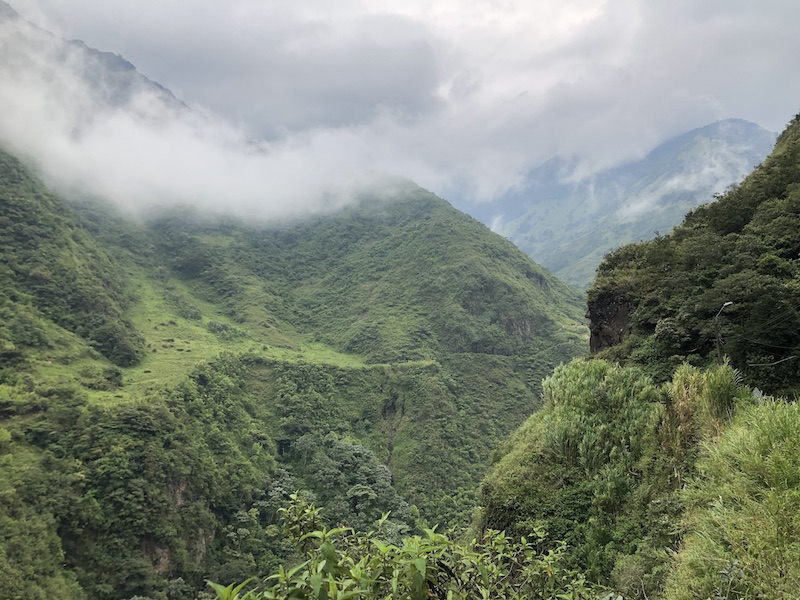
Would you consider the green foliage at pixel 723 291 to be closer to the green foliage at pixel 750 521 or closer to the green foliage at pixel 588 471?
the green foliage at pixel 588 471

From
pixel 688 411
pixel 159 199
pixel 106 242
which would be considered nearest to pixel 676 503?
pixel 688 411

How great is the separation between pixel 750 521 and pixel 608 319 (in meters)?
19.5

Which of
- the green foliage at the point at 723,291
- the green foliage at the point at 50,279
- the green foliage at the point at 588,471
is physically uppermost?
the green foliage at the point at 50,279

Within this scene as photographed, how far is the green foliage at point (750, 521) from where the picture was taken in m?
3.74

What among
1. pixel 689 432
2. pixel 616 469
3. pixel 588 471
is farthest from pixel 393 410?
pixel 689 432

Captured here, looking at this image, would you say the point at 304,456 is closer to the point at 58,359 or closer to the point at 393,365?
the point at 393,365

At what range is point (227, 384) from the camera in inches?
2330

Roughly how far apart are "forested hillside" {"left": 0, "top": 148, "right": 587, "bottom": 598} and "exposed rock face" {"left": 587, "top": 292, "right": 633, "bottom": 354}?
53.7ft

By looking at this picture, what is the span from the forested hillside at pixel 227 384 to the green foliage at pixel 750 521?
253 centimetres

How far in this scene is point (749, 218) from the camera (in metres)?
19.1

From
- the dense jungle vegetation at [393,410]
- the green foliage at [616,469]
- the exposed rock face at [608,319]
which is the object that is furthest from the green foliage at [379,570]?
the exposed rock face at [608,319]

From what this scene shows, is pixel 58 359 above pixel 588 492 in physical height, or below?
above

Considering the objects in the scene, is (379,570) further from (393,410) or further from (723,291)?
(393,410)

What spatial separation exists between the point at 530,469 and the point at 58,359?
55902 millimetres
